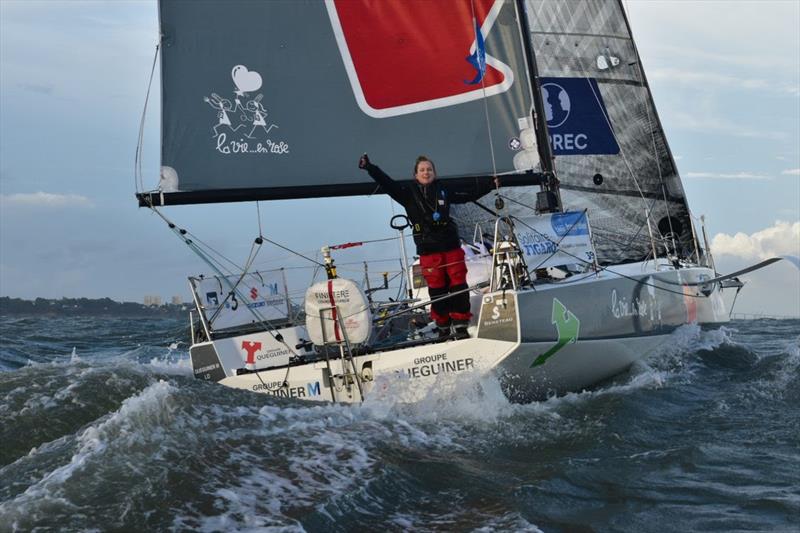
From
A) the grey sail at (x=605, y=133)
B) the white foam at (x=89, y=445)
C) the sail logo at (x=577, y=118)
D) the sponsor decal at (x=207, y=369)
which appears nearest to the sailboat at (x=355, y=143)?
the sponsor decal at (x=207, y=369)

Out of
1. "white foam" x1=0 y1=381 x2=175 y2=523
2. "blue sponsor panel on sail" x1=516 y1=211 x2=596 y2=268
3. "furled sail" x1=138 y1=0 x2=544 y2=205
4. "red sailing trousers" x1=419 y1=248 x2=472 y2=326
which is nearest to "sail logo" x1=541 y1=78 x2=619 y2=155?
"furled sail" x1=138 y1=0 x2=544 y2=205

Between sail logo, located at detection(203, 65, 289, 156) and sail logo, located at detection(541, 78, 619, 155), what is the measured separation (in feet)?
15.4

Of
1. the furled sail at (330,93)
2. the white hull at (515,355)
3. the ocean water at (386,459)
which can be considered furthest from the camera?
the furled sail at (330,93)

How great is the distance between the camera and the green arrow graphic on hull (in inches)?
255

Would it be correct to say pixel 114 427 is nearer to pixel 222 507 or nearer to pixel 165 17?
pixel 222 507

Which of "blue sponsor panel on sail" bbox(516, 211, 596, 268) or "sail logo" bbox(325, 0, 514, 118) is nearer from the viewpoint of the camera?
"blue sponsor panel on sail" bbox(516, 211, 596, 268)

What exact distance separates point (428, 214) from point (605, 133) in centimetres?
551

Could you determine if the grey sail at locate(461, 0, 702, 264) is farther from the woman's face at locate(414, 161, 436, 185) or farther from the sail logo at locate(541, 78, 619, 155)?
the woman's face at locate(414, 161, 436, 185)

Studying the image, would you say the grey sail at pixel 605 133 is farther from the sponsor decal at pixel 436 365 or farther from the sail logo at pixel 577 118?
the sponsor decal at pixel 436 365

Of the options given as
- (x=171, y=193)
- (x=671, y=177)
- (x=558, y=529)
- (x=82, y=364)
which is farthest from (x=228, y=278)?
(x=671, y=177)

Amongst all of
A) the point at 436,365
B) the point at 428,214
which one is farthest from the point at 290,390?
the point at 428,214

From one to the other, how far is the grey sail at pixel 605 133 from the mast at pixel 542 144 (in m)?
3.04

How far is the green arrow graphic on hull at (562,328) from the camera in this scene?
6470 millimetres

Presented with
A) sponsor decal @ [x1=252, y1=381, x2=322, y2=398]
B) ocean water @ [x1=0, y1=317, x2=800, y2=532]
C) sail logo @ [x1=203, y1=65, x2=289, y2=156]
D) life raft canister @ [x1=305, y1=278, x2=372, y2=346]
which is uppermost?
sail logo @ [x1=203, y1=65, x2=289, y2=156]
